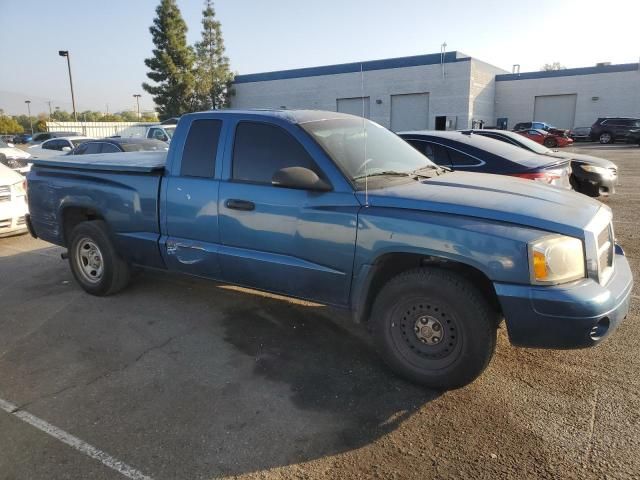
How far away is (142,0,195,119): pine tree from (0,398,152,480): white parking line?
1869 inches

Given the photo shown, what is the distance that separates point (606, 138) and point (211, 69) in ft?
120

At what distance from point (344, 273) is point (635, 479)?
2047 millimetres

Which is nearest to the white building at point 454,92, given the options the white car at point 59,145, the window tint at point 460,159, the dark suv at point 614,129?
the dark suv at point 614,129

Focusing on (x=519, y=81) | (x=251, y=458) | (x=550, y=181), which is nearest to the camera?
(x=251, y=458)

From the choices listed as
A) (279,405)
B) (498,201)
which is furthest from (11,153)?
(498,201)

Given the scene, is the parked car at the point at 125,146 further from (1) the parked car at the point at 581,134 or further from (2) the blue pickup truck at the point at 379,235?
(1) the parked car at the point at 581,134

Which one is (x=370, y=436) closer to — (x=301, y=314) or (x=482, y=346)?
(x=482, y=346)

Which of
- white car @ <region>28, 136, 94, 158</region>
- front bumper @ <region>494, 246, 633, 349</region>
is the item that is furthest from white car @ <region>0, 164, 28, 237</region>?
white car @ <region>28, 136, 94, 158</region>

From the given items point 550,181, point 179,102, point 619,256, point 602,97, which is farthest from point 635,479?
point 179,102

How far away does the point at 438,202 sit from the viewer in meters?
3.22

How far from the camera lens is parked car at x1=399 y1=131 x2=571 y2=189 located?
6664 millimetres

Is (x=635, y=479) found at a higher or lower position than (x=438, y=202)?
lower

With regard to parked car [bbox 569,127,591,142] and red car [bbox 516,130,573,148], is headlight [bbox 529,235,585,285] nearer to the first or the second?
red car [bbox 516,130,573,148]

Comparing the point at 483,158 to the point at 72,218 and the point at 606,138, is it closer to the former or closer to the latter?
the point at 72,218
